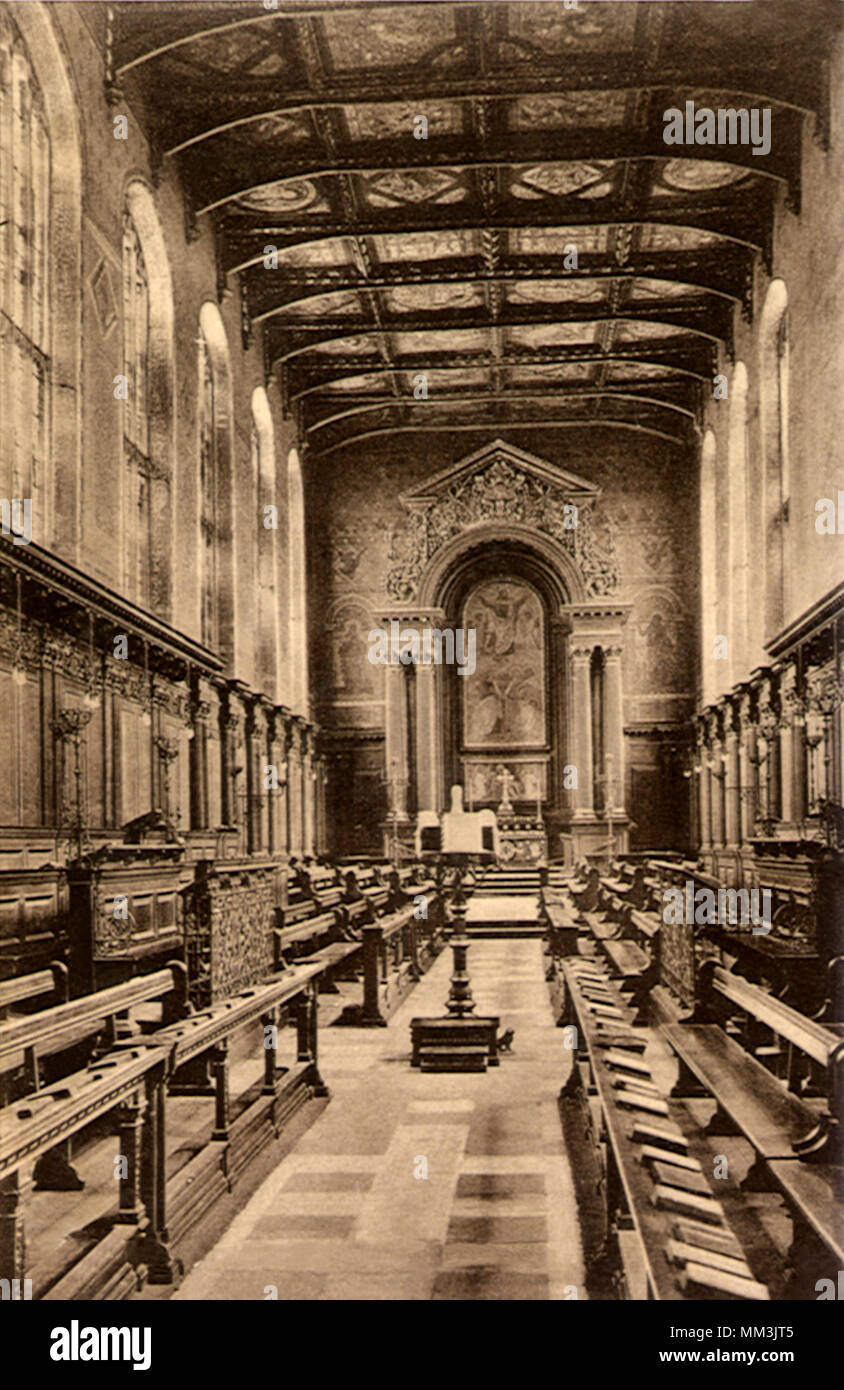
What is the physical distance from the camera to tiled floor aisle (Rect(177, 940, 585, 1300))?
4.41m

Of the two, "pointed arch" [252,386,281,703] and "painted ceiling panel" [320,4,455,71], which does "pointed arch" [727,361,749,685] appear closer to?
"pointed arch" [252,386,281,703]

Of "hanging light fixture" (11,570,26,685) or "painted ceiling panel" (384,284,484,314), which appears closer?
"hanging light fixture" (11,570,26,685)

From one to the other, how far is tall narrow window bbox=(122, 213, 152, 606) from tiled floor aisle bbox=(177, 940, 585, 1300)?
7943 millimetres

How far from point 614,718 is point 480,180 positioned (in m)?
11.3

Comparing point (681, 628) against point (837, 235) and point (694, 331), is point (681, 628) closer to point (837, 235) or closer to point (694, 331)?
point (694, 331)

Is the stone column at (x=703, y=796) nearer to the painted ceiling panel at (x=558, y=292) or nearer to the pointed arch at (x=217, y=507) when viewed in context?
the painted ceiling panel at (x=558, y=292)

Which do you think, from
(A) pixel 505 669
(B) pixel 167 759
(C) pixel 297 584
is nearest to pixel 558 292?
(C) pixel 297 584

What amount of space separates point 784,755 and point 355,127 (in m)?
8.73

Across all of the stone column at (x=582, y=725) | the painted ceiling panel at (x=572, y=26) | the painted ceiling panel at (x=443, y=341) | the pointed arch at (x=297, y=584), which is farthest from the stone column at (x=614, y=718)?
the painted ceiling panel at (x=572, y=26)

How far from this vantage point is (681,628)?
2556 cm

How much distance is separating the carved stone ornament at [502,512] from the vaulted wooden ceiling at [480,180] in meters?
1.31

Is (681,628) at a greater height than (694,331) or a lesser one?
lesser

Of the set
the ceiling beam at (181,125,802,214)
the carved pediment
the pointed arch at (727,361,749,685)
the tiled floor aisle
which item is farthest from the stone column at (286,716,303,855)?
the tiled floor aisle
